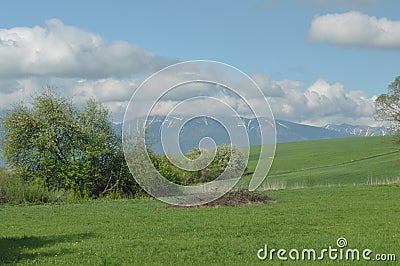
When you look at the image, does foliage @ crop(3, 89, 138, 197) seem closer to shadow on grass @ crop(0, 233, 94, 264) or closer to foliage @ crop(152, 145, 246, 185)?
foliage @ crop(152, 145, 246, 185)

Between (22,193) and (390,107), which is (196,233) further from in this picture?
(390,107)

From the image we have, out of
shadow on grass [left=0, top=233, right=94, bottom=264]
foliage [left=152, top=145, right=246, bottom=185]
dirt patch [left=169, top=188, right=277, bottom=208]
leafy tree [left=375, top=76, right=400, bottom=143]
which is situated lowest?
shadow on grass [left=0, top=233, right=94, bottom=264]

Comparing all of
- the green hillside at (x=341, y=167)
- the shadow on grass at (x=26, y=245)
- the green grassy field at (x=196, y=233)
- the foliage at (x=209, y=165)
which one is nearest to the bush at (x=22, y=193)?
the foliage at (x=209, y=165)

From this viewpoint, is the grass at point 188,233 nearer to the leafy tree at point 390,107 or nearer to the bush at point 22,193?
the bush at point 22,193

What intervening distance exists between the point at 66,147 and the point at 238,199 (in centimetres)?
2039

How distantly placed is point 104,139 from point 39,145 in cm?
514

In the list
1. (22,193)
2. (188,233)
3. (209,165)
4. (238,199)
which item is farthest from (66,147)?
(188,233)

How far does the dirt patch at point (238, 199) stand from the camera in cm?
2934

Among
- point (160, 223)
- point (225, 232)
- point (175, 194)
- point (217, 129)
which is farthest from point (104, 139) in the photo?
point (225, 232)

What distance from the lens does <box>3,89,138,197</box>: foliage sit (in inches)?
1761

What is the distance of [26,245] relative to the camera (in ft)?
53.9

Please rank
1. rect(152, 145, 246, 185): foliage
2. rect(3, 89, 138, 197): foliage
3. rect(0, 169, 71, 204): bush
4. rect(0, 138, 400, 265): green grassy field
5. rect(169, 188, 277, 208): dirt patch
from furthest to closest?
rect(3, 89, 138, 197): foliage
rect(0, 169, 71, 204): bush
rect(152, 145, 246, 185): foliage
rect(169, 188, 277, 208): dirt patch
rect(0, 138, 400, 265): green grassy field

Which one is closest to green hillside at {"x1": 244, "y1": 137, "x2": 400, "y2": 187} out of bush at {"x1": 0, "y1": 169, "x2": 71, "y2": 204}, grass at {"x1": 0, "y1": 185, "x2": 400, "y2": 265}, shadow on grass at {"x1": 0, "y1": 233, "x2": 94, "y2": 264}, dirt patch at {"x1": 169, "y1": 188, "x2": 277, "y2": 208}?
bush at {"x1": 0, "y1": 169, "x2": 71, "y2": 204}

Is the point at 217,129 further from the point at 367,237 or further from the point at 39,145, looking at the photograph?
the point at 39,145
